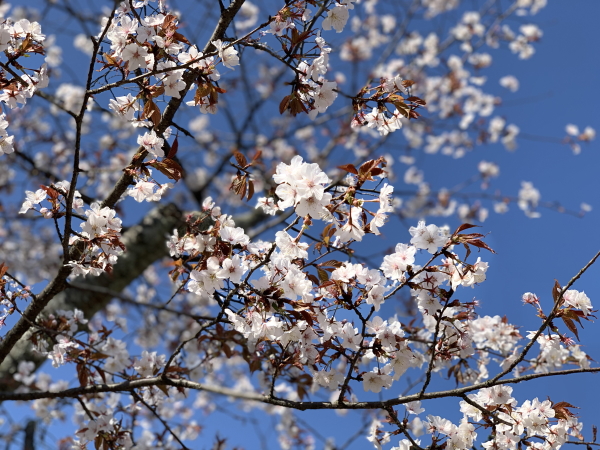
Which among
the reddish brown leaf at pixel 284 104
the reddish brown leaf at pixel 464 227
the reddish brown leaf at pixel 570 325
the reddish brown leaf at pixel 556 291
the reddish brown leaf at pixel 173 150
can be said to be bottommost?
the reddish brown leaf at pixel 570 325

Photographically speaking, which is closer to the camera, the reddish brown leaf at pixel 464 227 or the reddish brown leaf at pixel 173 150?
the reddish brown leaf at pixel 464 227

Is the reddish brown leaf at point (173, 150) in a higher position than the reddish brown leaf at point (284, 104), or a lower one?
lower

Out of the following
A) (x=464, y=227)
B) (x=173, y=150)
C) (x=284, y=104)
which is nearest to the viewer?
(x=464, y=227)

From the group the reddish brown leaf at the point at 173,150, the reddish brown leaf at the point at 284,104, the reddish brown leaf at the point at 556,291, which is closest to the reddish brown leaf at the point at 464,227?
the reddish brown leaf at the point at 556,291

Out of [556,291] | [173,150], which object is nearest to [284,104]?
[173,150]

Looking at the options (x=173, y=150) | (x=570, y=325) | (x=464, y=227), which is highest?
(x=173, y=150)

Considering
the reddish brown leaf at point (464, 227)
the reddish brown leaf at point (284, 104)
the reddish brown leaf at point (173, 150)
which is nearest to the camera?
the reddish brown leaf at point (464, 227)

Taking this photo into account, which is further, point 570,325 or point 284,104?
point 284,104

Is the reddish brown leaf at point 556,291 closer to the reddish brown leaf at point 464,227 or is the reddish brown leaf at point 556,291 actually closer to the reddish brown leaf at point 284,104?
the reddish brown leaf at point 464,227

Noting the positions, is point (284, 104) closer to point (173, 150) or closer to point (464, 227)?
point (173, 150)

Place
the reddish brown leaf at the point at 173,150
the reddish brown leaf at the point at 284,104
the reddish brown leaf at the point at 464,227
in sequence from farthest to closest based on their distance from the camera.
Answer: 1. the reddish brown leaf at the point at 284,104
2. the reddish brown leaf at the point at 173,150
3. the reddish brown leaf at the point at 464,227

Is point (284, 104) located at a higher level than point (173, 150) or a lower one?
higher

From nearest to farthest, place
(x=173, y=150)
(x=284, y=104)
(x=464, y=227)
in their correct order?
(x=464, y=227) < (x=173, y=150) < (x=284, y=104)

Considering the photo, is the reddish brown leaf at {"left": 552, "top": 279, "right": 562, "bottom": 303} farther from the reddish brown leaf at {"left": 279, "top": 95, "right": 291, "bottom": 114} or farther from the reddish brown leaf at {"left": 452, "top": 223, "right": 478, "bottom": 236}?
the reddish brown leaf at {"left": 279, "top": 95, "right": 291, "bottom": 114}
